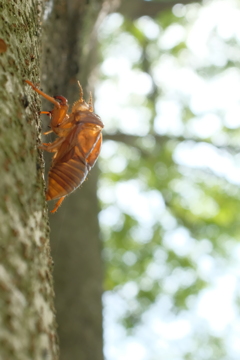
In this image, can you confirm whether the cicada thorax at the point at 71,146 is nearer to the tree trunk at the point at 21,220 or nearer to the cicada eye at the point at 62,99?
the cicada eye at the point at 62,99

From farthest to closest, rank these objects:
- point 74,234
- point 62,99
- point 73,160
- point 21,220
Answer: point 74,234 → point 62,99 → point 73,160 → point 21,220

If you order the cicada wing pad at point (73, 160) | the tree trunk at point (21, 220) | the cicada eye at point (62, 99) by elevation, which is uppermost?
the cicada eye at point (62, 99)

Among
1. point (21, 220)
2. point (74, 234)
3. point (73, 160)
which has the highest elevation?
point (74, 234)

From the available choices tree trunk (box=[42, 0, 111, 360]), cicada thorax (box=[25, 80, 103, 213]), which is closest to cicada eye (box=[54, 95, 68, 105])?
cicada thorax (box=[25, 80, 103, 213])

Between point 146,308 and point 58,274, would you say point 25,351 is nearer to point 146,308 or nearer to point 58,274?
point 58,274

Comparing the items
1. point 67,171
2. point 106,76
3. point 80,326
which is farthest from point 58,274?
point 106,76

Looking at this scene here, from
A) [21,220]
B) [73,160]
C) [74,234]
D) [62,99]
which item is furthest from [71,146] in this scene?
[74,234]

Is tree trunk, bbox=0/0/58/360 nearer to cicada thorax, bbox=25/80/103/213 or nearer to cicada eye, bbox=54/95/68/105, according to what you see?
cicada thorax, bbox=25/80/103/213

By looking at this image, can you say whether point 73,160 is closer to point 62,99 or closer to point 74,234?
point 62,99

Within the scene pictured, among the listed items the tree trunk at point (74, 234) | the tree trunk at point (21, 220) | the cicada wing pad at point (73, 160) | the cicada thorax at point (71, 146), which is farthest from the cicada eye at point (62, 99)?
the tree trunk at point (74, 234)
